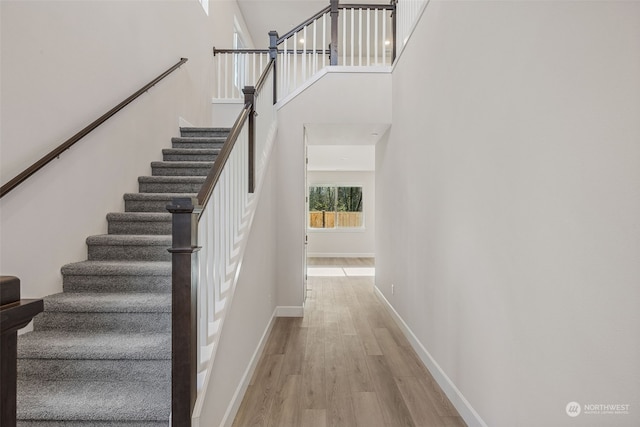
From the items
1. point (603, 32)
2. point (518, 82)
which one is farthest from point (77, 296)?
point (603, 32)

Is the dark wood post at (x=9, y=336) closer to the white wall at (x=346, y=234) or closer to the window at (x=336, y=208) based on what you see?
the white wall at (x=346, y=234)

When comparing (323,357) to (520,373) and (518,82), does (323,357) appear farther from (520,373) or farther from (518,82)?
(518,82)

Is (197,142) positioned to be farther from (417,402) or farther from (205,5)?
(417,402)

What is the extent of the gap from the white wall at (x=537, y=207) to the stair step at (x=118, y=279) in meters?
2.05

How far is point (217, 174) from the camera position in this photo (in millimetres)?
1740

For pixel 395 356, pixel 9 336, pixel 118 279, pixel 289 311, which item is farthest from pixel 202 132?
pixel 9 336

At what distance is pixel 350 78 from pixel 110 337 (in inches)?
144

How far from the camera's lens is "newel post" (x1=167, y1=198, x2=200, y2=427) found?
1.34 metres

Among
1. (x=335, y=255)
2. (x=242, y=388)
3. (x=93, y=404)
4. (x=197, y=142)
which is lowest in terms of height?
(x=335, y=255)

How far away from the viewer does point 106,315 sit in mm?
1976

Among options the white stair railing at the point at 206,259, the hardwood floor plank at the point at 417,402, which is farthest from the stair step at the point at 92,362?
the hardwood floor plank at the point at 417,402

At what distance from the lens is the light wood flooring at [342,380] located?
204 centimetres

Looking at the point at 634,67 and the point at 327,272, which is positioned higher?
the point at 634,67

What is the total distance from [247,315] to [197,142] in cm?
243
